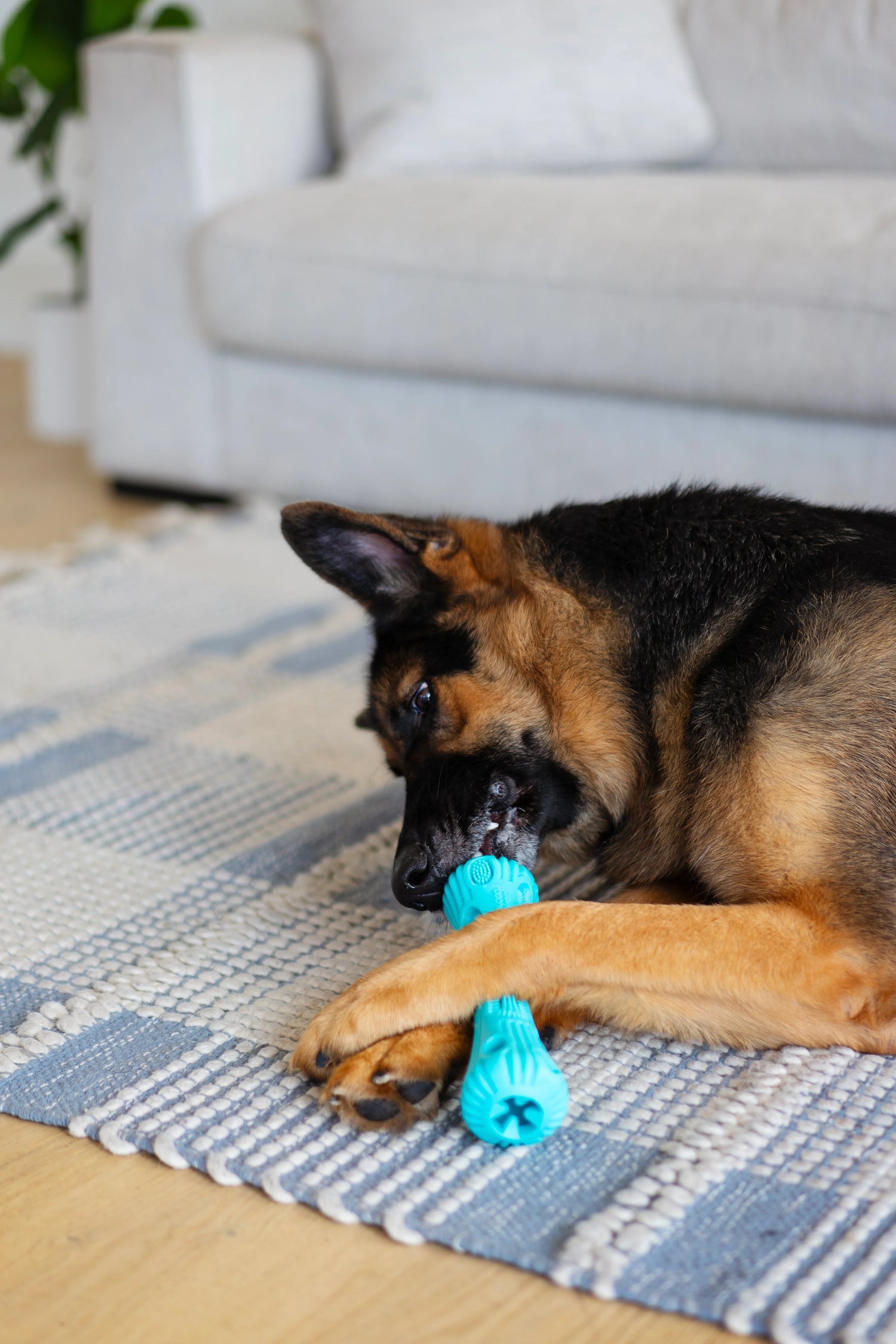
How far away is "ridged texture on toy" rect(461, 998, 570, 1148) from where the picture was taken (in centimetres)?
137

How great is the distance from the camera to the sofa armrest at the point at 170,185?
3.99 metres

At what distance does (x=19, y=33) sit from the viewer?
4.59 metres

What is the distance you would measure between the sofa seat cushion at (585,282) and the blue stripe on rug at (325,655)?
0.87 meters

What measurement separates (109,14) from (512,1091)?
13.9 ft

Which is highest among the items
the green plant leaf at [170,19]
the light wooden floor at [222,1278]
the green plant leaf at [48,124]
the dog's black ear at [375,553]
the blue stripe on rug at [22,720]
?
the green plant leaf at [170,19]

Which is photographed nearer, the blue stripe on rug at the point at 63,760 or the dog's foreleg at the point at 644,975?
the dog's foreleg at the point at 644,975

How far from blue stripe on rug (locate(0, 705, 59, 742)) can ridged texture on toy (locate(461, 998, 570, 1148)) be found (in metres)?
1.48

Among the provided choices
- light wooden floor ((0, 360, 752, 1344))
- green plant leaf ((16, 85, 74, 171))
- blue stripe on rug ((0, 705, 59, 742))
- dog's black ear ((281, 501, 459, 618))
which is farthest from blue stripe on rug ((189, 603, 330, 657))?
green plant leaf ((16, 85, 74, 171))

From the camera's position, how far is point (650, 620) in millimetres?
1788

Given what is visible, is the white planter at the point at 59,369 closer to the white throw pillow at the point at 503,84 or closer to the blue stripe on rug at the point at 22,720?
the white throw pillow at the point at 503,84

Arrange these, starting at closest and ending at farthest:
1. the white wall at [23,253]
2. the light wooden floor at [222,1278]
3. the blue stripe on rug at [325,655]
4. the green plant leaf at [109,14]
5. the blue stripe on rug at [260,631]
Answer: the light wooden floor at [222,1278] < the blue stripe on rug at [325,655] < the blue stripe on rug at [260,631] < the green plant leaf at [109,14] < the white wall at [23,253]

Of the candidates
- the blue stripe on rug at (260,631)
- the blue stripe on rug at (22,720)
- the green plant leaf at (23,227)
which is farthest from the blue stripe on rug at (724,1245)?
the green plant leaf at (23,227)

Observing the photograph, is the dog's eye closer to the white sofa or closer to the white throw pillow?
the white sofa

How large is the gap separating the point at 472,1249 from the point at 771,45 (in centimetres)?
371
